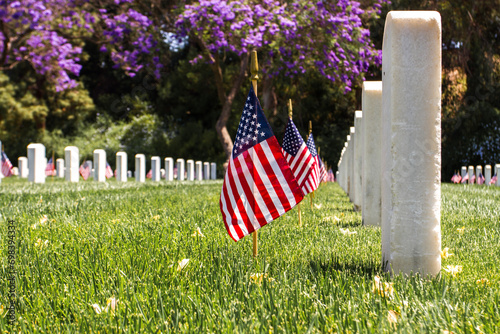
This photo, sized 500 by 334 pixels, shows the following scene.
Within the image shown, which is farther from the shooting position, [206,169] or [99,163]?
[206,169]

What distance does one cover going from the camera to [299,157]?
20.2ft

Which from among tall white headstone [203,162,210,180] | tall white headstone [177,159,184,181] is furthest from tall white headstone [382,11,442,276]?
tall white headstone [203,162,210,180]

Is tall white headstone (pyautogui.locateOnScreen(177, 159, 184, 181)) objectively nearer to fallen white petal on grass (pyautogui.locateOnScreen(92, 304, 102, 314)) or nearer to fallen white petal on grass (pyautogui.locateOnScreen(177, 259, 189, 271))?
fallen white petal on grass (pyautogui.locateOnScreen(177, 259, 189, 271))

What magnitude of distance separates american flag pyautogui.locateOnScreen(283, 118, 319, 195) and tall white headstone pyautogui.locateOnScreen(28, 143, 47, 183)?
789 cm

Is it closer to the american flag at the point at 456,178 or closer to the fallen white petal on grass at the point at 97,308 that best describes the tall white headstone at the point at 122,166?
the fallen white petal on grass at the point at 97,308

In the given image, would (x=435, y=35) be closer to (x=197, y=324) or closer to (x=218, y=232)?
(x=197, y=324)

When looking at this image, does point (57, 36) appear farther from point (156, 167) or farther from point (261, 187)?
point (261, 187)

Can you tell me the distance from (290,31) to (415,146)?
15.0 m

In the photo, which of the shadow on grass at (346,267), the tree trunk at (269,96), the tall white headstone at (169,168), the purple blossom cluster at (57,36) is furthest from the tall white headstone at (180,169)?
the shadow on grass at (346,267)

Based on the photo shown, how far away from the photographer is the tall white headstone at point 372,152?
216 inches

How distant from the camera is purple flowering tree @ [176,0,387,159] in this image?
653 inches

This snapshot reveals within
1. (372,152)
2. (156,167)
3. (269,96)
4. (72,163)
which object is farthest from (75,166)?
(269,96)

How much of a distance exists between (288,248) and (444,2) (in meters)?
21.8

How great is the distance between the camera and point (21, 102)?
29.1 meters
